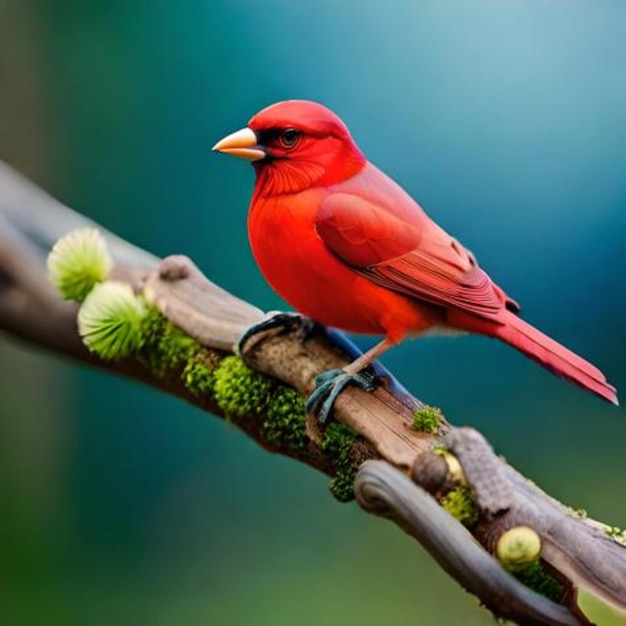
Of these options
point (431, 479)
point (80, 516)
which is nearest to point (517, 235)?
point (431, 479)

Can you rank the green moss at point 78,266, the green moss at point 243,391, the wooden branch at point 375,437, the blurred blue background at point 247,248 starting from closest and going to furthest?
the wooden branch at point 375,437
the green moss at point 243,391
the green moss at point 78,266
the blurred blue background at point 247,248

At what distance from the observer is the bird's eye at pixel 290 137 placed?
1051 millimetres

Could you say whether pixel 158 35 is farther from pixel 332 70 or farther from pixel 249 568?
pixel 249 568

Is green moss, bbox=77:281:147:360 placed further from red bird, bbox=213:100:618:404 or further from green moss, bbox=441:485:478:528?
green moss, bbox=441:485:478:528

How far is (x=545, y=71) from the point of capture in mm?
1395

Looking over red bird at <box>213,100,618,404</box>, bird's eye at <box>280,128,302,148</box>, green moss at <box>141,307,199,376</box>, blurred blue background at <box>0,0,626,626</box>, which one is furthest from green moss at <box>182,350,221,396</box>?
blurred blue background at <box>0,0,626,626</box>

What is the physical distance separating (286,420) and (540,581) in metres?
0.31

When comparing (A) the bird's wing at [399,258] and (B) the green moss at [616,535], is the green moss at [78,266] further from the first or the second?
(B) the green moss at [616,535]

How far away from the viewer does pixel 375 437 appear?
3.27 ft

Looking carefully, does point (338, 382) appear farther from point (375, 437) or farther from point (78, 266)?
point (78, 266)

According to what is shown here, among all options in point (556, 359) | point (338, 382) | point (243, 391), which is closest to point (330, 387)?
point (338, 382)

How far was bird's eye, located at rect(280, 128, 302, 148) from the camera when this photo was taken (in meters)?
1.05

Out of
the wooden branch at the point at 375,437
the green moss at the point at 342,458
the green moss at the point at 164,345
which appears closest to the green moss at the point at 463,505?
the wooden branch at the point at 375,437

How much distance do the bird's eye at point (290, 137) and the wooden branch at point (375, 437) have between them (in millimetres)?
186
